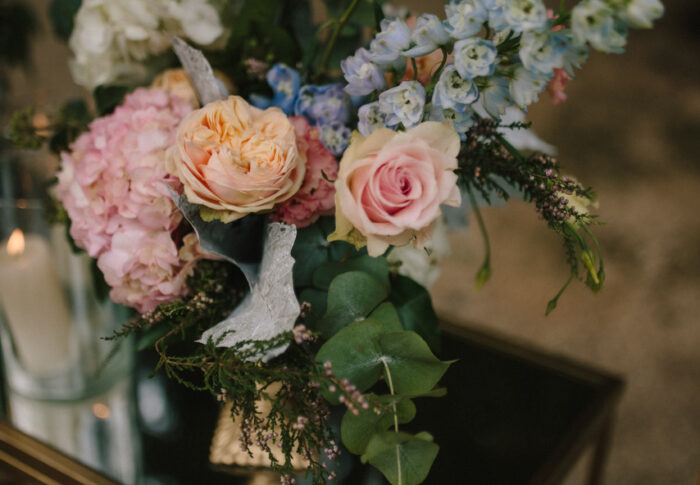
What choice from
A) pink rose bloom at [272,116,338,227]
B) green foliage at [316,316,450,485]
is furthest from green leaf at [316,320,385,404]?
pink rose bloom at [272,116,338,227]

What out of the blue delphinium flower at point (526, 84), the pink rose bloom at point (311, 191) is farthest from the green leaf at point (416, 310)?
the blue delphinium flower at point (526, 84)

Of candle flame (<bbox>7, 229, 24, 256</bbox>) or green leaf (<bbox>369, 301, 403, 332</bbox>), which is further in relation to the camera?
candle flame (<bbox>7, 229, 24, 256</bbox>)

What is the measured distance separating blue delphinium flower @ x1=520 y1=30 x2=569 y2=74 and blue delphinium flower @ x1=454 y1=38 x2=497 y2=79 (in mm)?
23

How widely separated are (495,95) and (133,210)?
31cm

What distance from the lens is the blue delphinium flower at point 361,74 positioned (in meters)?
0.49

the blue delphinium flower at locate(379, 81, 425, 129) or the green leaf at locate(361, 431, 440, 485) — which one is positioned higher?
the blue delphinium flower at locate(379, 81, 425, 129)

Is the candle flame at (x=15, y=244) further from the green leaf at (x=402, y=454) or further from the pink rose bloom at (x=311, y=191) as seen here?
the green leaf at (x=402, y=454)

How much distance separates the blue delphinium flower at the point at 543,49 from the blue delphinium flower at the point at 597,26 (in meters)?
0.01

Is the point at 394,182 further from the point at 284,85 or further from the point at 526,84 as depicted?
the point at 284,85

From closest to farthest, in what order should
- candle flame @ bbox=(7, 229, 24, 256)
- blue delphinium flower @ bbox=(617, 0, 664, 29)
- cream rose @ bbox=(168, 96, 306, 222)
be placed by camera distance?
blue delphinium flower @ bbox=(617, 0, 664, 29)
cream rose @ bbox=(168, 96, 306, 222)
candle flame @ bbox=(7, 229, 24, 256)

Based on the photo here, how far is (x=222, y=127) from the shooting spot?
497mm

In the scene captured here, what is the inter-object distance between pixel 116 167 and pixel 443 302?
52.3 inches

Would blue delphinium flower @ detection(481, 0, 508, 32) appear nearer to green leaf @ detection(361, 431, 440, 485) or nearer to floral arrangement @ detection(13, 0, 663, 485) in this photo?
floral arrangement @ detection(13, 0, 663, 485)

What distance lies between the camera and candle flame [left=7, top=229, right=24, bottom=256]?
696 millimetres
